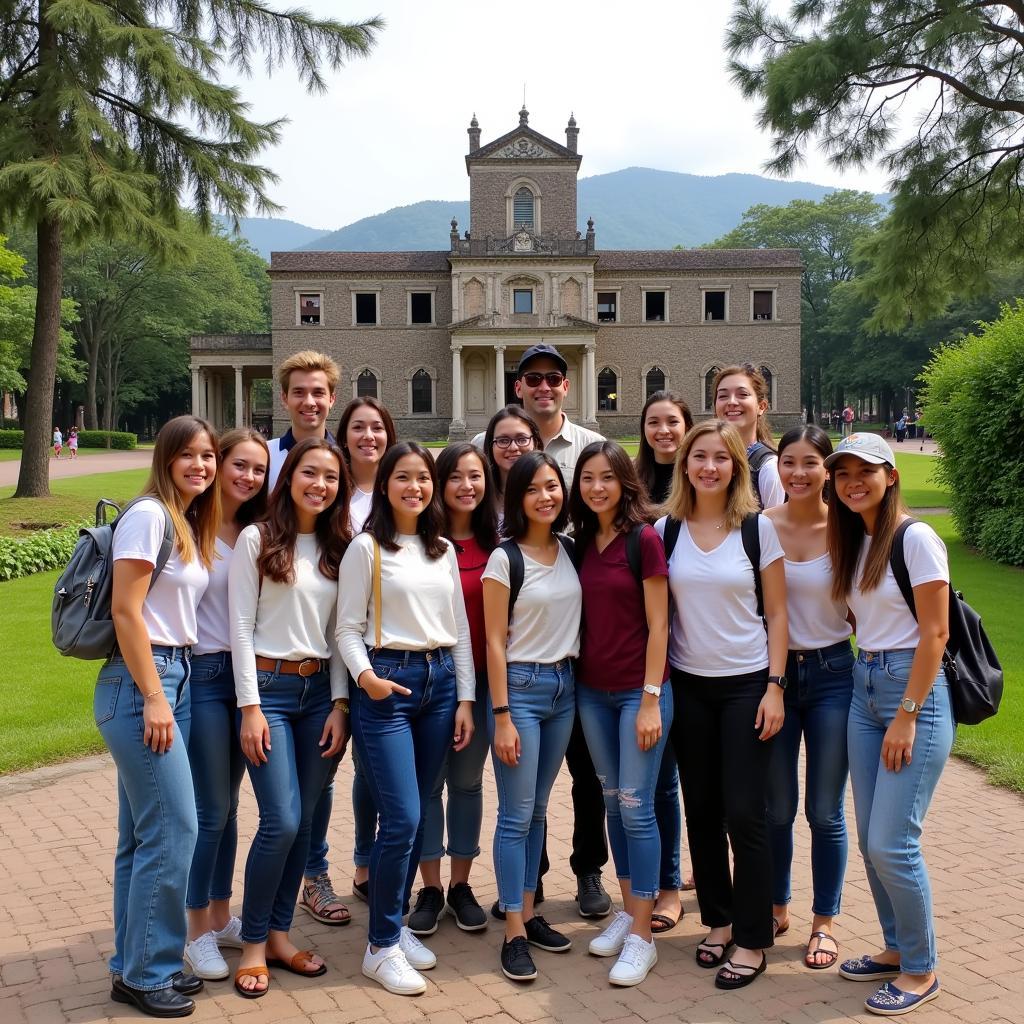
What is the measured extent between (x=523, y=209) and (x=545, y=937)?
44.9m

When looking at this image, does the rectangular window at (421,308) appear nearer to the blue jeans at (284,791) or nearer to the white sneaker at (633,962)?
the blue jeans at (284,791)

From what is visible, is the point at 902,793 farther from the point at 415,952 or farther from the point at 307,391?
the point at 307,391

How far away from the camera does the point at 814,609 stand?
Answer: 3.71 metres

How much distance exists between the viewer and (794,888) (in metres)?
4.38

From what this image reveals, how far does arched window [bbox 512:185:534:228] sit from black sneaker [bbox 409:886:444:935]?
44208mm

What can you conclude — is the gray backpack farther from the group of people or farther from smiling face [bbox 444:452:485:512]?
smiling face [bbox 444:452:485:512]

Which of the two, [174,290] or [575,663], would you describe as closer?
[575,663]

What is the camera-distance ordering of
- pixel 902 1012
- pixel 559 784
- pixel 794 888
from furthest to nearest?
pixel 559 784
pixel 794 888
pixel 902 1012

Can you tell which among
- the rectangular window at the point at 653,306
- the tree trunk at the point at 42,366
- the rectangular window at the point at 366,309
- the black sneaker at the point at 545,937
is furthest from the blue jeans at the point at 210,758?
the rectangular window at the point at 653,306

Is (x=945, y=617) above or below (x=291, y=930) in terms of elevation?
above

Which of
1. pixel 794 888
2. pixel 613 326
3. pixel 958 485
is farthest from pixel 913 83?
pixel 613 326

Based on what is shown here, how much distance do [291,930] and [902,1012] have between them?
2.37m

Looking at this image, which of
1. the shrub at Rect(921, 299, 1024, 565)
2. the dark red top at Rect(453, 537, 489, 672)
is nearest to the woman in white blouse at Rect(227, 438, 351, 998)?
the dark red top at Rect(453, 537, 489, 672)

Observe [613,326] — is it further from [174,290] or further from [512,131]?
[174,290]
